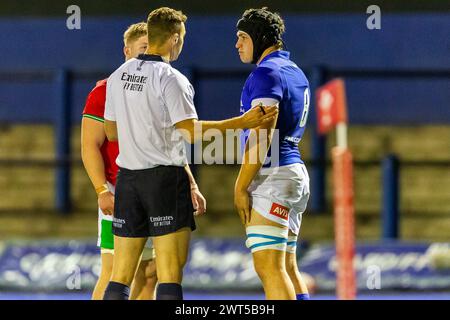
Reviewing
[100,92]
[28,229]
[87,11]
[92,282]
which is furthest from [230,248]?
[87,11]

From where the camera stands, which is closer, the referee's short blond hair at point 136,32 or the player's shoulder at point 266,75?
the player's shoulder at point 266,75

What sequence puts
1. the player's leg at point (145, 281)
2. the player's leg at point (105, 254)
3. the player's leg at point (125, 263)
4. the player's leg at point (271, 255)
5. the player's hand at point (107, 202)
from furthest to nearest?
1. the player's leg at point (145, 281)
2. the player's leg at point (105, 254)
3. the player's hand at point (107, 202)
4. the player's leg at point (271, 255)
5. the player's leg at point (125, 263)

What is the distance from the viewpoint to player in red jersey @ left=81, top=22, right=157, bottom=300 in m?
6.41

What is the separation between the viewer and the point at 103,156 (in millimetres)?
6555

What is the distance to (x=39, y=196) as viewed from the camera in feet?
49.0

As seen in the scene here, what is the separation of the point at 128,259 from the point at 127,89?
895mm

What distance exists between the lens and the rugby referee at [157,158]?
5.77 metres

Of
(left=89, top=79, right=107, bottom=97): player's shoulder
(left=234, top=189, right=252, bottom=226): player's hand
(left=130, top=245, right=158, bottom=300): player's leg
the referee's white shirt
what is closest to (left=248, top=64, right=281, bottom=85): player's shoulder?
the referee's white shirt

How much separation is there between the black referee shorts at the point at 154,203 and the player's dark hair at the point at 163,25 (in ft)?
2.28

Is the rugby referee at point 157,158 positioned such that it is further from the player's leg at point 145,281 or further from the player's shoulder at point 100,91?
the player's leg at point 145,281

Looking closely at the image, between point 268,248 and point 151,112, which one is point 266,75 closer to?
point 151,112

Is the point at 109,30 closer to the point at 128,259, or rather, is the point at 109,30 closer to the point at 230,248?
the point at 230,248

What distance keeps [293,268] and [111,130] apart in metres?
1.30

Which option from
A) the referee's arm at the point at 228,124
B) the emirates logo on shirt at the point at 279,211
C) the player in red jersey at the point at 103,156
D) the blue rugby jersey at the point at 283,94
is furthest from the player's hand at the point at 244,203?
the player in red jersey at the point at 103,156
